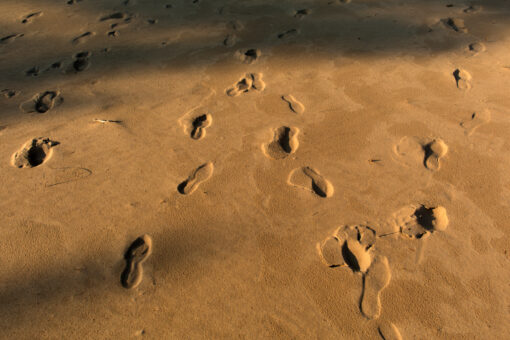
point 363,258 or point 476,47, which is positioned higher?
point 476,47

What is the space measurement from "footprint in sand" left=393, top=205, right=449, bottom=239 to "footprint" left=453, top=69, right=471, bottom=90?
125cm

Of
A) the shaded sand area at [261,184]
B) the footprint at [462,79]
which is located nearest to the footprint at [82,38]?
the shaded sand area at [261,184]

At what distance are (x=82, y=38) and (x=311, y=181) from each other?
285cm

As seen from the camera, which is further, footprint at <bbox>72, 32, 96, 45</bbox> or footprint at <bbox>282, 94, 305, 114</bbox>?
footprint at <bbox>72, 32, 96, 45</bbox>

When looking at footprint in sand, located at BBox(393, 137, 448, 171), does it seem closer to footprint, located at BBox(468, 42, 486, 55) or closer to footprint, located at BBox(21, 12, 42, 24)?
footprint, located at BBox(468, 42, 486, 55)

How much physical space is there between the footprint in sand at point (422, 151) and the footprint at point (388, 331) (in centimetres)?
97

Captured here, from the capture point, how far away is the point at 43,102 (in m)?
2.50

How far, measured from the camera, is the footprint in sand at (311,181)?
1829mm

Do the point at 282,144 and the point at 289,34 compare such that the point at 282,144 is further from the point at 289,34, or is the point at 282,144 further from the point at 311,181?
the point at 289,34

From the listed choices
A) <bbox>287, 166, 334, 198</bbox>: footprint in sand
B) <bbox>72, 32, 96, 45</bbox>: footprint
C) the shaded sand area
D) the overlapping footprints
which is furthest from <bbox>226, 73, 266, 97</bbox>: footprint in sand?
<bbox>72, 32, 96, 45</bbox>: footprint

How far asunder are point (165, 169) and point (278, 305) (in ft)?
3.35

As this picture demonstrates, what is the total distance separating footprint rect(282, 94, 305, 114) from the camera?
7.62ft

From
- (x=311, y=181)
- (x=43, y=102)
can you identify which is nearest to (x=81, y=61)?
(x=43, y=102)

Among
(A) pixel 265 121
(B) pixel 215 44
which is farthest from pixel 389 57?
(B) pixel 215 44
